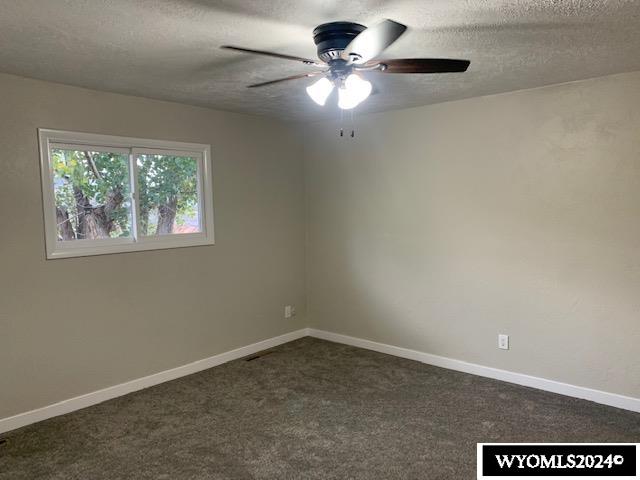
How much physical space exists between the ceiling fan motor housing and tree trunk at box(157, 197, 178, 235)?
2191 mm

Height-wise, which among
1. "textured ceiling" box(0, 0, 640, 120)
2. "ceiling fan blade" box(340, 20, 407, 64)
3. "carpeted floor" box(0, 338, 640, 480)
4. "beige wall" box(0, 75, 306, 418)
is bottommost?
"carpeted floor" box(0, 338, 640, 480)

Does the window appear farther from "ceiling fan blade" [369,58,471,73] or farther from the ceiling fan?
"ceiling fan blade" [369,58,471,73]

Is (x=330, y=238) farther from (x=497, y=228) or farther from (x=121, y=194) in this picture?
(x=121, y=194)

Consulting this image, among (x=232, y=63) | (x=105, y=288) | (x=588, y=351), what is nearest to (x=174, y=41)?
(x=232, y=63)

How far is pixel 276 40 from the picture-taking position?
2.32 metres

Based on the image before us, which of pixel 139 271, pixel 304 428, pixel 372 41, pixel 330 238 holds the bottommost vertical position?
pixel 304 428

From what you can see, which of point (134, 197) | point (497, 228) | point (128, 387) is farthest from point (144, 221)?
point (497, 228)

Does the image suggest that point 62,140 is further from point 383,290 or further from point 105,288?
point 383,290

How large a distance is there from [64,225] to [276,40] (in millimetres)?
2033

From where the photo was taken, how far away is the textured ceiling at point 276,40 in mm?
1929

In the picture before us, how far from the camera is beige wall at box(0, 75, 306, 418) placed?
2986mm

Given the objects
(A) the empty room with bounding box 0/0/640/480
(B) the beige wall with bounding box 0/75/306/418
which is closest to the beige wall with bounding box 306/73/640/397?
(A) the empty room with bounding box 0/0/640/480

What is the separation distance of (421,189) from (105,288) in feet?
8.75

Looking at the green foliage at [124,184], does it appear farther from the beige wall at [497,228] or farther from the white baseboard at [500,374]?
the white baseboard at [500,374]
